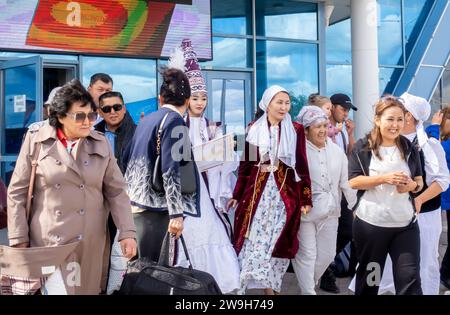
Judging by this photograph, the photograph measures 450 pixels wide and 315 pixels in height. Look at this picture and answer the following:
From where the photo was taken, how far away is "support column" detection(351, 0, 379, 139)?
1151 centimetres

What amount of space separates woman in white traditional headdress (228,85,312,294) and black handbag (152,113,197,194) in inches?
46.3

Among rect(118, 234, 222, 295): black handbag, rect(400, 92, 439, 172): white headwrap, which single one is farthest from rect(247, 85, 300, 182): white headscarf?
rect(118, 234, 222, 295): black handbag

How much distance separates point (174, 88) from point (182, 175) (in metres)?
0.63

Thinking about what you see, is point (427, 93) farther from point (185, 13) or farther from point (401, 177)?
point (401, 177)

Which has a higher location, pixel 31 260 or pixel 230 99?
pixel 230 99

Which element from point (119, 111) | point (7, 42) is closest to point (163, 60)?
point (7, 42)

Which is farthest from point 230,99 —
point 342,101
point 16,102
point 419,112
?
point 419,112

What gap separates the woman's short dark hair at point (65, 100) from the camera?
370 centimetres

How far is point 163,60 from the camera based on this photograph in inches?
430

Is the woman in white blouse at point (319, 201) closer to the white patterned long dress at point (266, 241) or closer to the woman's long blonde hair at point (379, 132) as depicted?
the white patterned long dress at point (266, 241)

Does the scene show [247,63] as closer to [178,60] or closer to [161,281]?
[178,60]

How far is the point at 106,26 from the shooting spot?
400 inches

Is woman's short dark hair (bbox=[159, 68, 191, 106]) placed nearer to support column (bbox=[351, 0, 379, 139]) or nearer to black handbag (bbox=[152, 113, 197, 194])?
black handbag (bbox=[152, 113, 197, 194])
